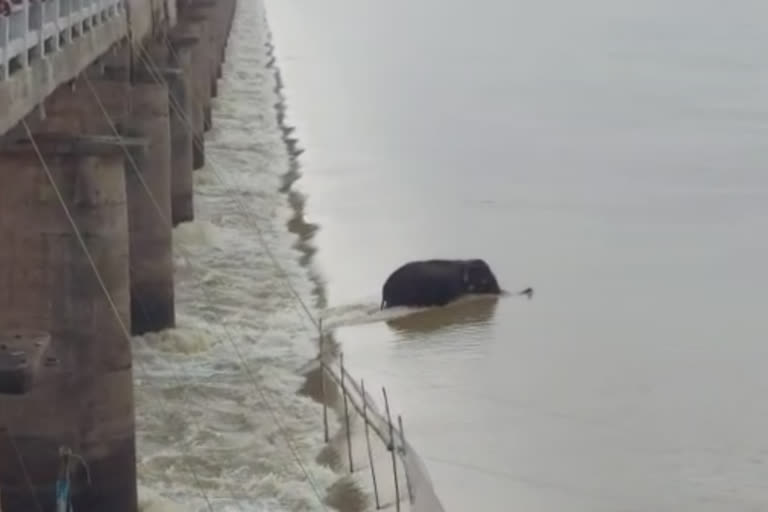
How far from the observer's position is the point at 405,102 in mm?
63250

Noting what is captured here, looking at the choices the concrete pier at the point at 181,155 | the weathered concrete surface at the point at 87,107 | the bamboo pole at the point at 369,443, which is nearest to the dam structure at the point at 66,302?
the weathered concrete surface at the point at 87,107

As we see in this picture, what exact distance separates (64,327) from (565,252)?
60.0 feet

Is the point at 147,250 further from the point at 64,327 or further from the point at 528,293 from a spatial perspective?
the point at 64,327

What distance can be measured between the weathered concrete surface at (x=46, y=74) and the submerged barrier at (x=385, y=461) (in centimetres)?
529

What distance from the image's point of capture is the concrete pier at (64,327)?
16.6 metres

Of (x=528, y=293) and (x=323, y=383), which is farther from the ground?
(x=323, y=383)

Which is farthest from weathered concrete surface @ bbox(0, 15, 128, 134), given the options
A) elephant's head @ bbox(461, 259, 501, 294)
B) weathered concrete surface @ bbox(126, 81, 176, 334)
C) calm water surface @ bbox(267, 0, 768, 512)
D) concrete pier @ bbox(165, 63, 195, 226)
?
concrete pier @ bbox(165, 63, 195, 226)

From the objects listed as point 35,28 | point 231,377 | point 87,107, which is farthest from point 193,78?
point 35,28

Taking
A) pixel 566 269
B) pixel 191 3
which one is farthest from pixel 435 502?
pixel 191 3

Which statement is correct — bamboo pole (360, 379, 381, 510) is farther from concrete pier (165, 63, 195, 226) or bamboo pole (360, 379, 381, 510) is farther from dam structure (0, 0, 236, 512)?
concrete pier (165, 63, 195, 226)

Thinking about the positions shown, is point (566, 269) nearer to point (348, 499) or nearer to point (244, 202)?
point (244, 202)

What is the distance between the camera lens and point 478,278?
29094mm

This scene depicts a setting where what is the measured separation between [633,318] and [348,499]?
1088 centimetres

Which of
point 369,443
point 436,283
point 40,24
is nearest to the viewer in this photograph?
point 40,24
